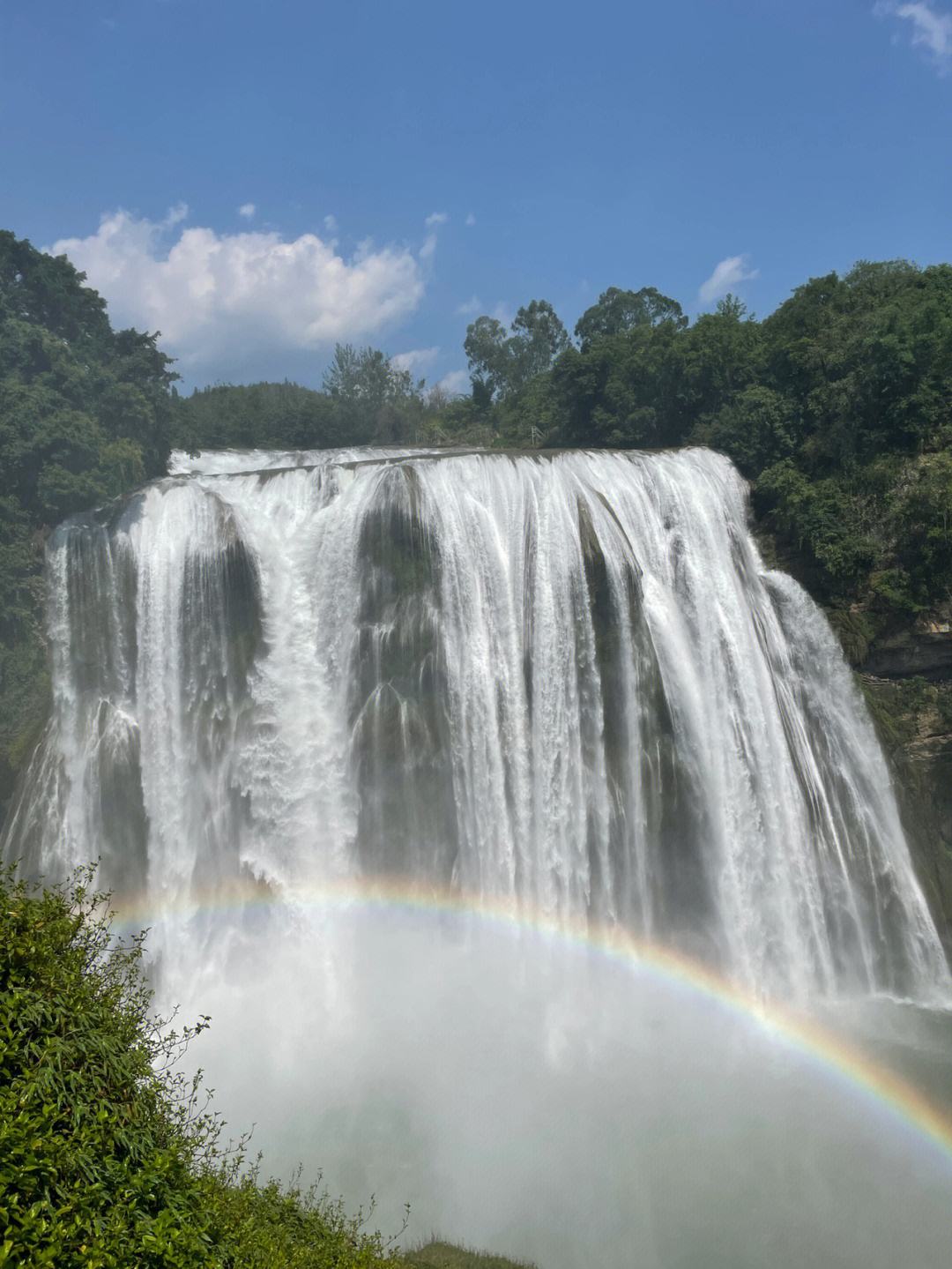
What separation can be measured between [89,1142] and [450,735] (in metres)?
12.7

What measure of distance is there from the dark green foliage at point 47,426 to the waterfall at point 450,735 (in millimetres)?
1909

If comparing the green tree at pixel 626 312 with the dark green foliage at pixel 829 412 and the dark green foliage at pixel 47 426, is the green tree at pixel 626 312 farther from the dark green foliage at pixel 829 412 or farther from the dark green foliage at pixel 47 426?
the dark green foliage at pixel 47 426

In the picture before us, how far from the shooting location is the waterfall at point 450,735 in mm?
17547

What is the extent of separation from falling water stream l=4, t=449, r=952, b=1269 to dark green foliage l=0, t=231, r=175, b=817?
1881 millimetres

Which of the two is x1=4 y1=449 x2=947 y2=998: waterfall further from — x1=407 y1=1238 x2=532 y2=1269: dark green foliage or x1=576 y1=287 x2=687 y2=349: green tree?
x1=576 y1=287 x2=687 y2=349: green tree

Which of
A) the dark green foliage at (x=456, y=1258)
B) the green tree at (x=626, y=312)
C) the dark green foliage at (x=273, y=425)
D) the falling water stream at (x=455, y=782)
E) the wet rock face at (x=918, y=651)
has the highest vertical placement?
the green tree at (x=626, y=312)

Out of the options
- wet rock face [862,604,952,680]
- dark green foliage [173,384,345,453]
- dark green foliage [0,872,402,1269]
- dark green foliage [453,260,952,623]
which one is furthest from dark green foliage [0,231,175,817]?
wet rock face [862,604,952,680]

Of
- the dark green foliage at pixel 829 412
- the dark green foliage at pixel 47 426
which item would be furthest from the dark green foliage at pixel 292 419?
the dark green foliage at pixel 829 412

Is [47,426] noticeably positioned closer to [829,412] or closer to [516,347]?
[829,412]

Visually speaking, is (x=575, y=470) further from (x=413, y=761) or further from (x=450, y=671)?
(x=413, y=761)

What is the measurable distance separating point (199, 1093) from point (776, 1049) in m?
9.83

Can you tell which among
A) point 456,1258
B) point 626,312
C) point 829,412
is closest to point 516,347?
point 626,312

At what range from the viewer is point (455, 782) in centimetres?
1778

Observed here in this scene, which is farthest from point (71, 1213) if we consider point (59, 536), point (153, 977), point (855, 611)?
point (855, 611)
